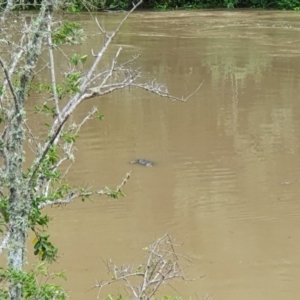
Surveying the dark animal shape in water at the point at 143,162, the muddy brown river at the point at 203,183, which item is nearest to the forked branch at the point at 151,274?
the muddy brown river at the point at 203,183

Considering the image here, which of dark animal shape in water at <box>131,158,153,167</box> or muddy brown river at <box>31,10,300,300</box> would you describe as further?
dark animal shape in water at <box>131,158,153,167</box>

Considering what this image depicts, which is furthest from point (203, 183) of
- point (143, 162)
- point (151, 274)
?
point (151, 274)

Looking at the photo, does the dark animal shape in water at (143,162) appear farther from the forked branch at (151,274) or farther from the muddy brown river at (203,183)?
the forked branch at (151,274)

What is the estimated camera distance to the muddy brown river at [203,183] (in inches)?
189

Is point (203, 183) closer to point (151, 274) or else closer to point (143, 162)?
point (143, 162)

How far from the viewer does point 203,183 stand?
662 centimetres

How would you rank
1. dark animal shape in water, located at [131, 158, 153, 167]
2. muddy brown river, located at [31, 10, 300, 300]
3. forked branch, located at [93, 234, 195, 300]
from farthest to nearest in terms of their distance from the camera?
dark animal shape in water, located at [131, 158, 153, 167]
muddy brown river, located at [31, 10, 300, 300]
forked branch, located at [93, 234, 195, 300]

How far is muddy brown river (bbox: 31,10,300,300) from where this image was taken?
189 inches

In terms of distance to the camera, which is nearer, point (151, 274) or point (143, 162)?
point (151, 274)

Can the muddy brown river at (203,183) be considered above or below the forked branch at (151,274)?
below

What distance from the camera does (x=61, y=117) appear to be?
2.27 metres

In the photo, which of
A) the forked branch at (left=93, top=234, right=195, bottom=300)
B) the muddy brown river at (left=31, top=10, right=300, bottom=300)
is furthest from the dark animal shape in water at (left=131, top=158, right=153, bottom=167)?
the forked branch at (left=93, top=234, right=195, bottom=300)

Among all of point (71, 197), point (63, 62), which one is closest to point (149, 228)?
point (71, 197)

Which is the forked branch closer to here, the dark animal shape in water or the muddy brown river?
the muddy brown river
